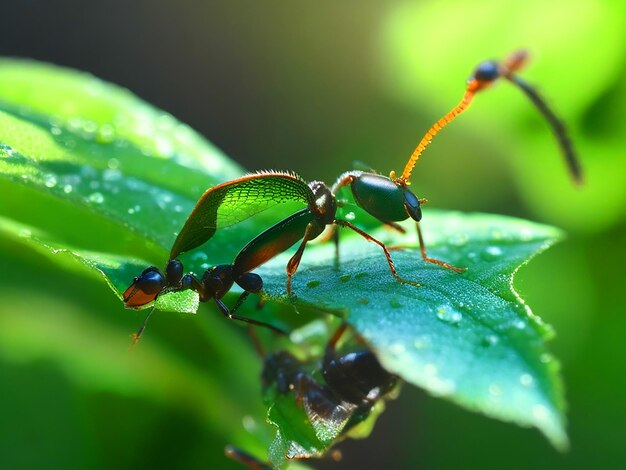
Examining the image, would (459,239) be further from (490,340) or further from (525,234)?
(490,340)

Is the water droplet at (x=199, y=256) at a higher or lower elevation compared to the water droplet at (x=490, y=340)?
lower

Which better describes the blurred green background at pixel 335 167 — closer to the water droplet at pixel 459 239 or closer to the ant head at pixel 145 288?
the water droplet at pixel 459 239

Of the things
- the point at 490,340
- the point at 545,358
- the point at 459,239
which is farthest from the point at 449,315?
the point at 459,239

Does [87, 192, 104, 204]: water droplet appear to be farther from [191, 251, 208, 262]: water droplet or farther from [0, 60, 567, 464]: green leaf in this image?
[191, 251, 208, 262]: water droplet

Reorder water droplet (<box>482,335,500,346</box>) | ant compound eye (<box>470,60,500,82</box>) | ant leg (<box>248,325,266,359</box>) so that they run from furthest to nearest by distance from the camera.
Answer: ant leg (<box>248,325,266,359</box>) < ant compound eye (<box>470,60,500,82</box>) < water droplet (<box>482,335,500,346</box>)

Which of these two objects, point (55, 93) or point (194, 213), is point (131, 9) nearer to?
point (55, 93)

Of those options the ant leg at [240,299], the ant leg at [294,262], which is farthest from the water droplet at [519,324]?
the ant leg at [240,299]

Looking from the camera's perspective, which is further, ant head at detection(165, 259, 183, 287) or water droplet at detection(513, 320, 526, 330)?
ant head at detection(165, 259, 183, 287)

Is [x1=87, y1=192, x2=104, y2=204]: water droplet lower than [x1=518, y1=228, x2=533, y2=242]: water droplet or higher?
lower

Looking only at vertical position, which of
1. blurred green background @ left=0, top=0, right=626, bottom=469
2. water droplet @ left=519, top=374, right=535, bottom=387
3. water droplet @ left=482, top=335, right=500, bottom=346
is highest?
water droplet @ left=519, top=374, right=535, bottom=387

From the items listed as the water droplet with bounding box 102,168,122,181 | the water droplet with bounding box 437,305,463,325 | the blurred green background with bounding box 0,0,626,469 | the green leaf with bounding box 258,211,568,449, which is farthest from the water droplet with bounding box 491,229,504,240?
the water droplet with bounding box 102,168,122,181
